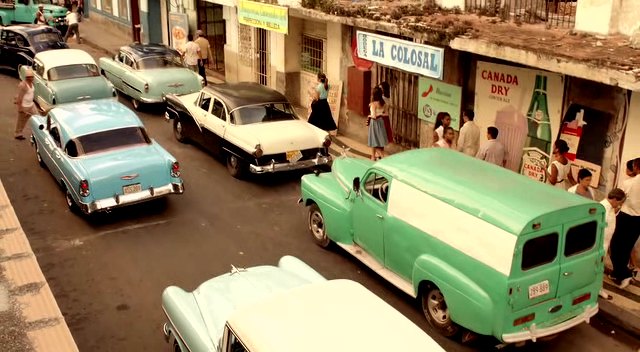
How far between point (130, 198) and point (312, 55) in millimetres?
8443

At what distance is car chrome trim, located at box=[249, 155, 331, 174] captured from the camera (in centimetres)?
1250

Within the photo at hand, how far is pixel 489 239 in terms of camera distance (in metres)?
7.08

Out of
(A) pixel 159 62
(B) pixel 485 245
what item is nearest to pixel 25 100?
(A) pixel 159 62

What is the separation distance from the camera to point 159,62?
1866 cm

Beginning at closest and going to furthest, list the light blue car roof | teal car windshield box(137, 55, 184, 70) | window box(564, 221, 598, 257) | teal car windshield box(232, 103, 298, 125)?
1. window box(564, 221, 598, 257)
2. the light blue car roof
3. teal car windshield box(232, 103, 298, 125)
4. teal car windshield box(137, 55, 184, 70)

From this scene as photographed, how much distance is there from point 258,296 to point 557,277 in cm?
320

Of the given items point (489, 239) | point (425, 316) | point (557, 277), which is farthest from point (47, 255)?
point (557, 277)

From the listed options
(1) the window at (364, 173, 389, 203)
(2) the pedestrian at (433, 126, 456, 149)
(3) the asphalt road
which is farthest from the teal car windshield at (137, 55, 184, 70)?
(1) the window at (364, 173, 389, 203)

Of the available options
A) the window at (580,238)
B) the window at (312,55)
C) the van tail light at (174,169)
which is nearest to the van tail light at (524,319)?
the window at (580,238)

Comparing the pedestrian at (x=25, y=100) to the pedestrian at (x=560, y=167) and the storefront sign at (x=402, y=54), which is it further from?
the pedestrian at (x=560, y=167)

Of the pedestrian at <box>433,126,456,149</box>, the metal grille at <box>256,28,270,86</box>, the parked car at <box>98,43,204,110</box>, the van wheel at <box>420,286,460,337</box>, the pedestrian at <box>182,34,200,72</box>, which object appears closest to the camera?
the van wheel at <box>420,286,460,337</box>

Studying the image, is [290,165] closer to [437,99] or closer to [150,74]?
[437,99]

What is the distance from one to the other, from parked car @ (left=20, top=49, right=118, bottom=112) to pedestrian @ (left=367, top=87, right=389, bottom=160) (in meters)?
7.22

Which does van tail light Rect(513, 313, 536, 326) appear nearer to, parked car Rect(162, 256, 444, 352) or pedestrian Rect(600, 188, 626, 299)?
pedestrian Rect(600, 188, 626, 299)
